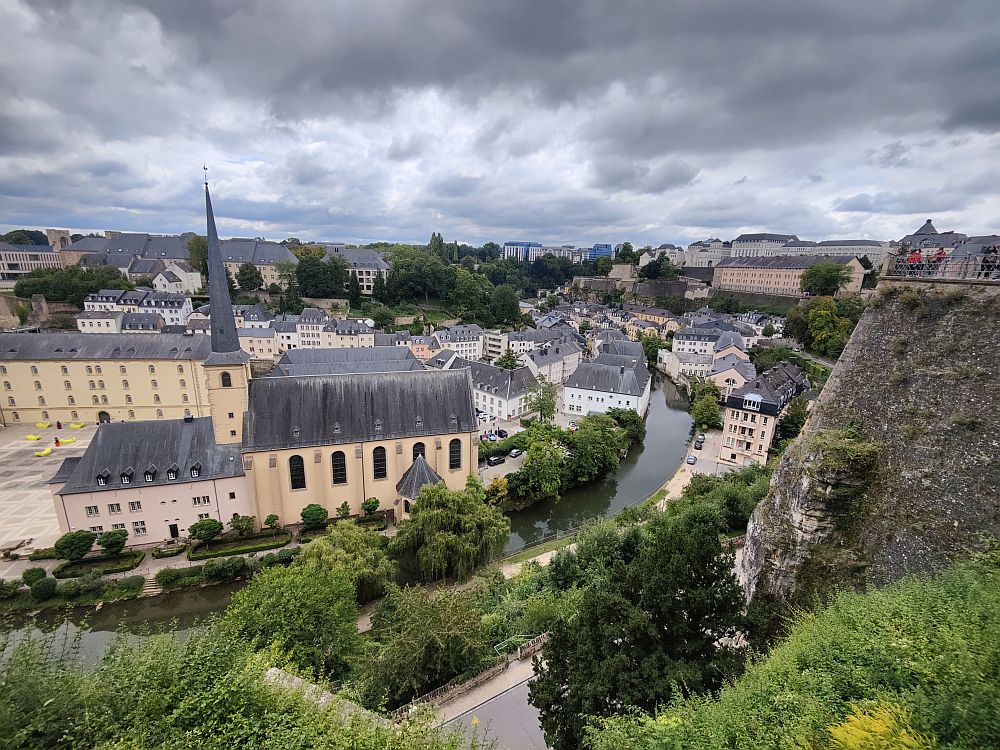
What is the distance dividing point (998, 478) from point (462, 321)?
79032 mm

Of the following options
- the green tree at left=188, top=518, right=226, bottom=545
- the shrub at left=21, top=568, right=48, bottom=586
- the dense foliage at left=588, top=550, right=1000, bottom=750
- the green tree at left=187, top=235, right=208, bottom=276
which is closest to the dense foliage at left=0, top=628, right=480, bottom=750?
the dense foliage at left=588, top=550, right=1000, bottom=750

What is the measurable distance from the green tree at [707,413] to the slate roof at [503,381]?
1709cm

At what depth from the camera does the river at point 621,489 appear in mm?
29203

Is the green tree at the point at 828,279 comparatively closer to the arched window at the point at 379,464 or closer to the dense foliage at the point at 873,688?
the arched window at the point at 379,464

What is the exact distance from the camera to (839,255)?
339 feet

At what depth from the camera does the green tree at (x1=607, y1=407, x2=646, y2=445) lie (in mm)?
42031

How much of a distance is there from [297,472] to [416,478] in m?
6.87

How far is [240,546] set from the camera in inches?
922

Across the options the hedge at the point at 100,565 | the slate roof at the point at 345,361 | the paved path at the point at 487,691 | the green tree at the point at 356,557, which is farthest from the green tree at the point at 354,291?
the paved path at the point at 487,691

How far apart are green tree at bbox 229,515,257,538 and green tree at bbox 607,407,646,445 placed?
31.0 meters

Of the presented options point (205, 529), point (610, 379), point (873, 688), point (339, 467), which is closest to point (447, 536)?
point (339, 467)

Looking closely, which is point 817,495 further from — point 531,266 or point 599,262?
point 531,266

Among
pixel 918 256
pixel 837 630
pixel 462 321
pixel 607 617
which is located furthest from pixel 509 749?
pixel 462 321

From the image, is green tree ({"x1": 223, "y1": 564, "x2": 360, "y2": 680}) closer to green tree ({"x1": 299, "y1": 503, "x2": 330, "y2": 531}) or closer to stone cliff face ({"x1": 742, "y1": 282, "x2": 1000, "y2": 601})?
green tree ({"x1": 299, "y1": 503, "x2": 330, "y2": 531})
